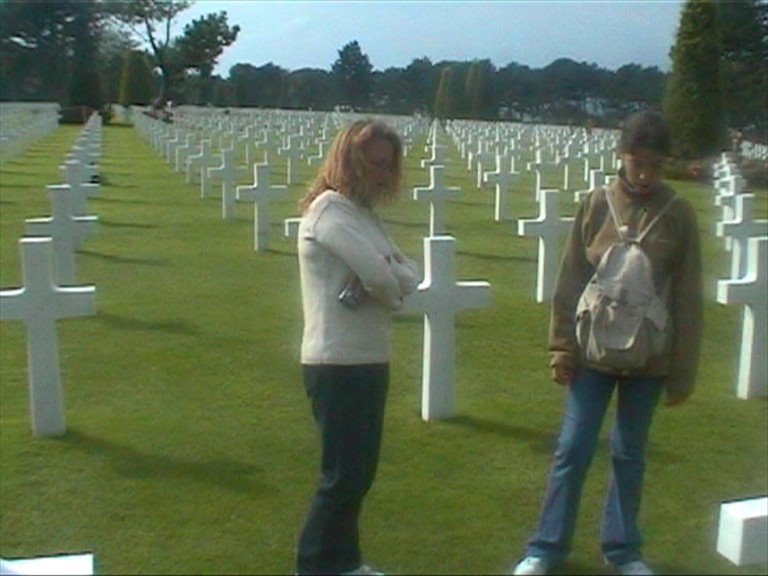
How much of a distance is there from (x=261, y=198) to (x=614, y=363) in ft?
26.3

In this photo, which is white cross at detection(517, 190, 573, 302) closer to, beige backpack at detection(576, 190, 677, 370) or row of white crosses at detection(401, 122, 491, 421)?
row of white crosses at detection(401, 122, 491, 421)

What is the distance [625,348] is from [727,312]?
17.0 ft

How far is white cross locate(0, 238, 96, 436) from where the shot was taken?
4.84 m

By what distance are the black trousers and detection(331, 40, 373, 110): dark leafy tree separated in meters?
43.8

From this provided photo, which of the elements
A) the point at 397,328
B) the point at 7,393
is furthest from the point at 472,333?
the point at 7,393

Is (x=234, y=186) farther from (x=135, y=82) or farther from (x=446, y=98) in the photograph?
(x=135, y=82)

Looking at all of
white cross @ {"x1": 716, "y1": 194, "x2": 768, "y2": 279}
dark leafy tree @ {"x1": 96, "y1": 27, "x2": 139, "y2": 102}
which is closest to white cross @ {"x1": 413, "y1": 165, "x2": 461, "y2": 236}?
white cross @ {"x1": 716, "y1": 194, "x2": 768, "y2": 279}

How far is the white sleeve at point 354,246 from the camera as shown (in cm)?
307

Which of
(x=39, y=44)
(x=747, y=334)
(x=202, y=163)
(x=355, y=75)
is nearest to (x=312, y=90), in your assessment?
(x=355, y=75)

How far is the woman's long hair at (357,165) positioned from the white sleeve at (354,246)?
0.25 ft

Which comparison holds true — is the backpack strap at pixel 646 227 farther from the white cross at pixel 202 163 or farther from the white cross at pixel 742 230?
the white cross at pixel 202 163

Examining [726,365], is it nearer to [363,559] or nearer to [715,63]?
[363,559]

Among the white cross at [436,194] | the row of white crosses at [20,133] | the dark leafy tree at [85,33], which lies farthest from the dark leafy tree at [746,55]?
the dark leafy tree at [85,33]

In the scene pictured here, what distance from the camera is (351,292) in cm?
310
